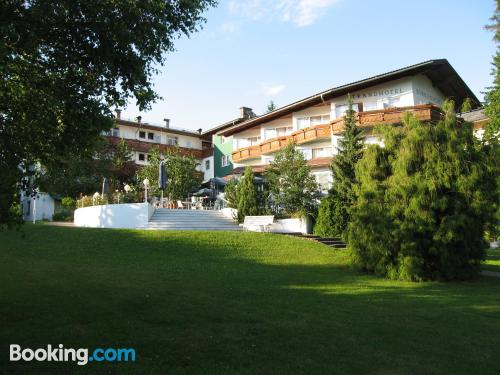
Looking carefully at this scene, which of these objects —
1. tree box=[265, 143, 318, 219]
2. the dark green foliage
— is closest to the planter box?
tree box=[265, 143, 318, 219]

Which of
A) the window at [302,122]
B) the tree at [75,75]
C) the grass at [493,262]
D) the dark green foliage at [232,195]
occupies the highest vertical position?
the window at [302,122]

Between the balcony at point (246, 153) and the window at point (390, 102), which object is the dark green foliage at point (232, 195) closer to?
the balcony at point (246, 153)

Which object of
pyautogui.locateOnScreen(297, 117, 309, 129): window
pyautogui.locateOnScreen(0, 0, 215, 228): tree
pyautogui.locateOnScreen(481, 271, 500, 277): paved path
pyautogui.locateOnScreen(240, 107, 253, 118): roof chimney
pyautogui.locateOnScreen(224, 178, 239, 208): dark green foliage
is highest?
pyautogui.locateOnScreen(240, 107, 253, 118): roof chimney

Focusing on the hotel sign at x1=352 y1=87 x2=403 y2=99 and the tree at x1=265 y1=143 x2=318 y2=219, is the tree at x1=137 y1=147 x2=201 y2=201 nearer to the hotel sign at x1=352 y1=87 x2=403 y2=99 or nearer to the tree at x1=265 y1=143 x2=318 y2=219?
the tree at x1=265 y1=143 x2=318 y2=219

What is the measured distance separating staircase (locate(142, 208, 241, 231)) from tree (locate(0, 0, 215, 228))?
1487cm

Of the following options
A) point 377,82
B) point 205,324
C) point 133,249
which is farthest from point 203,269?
point 377,82

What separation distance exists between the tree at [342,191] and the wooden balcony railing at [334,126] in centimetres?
218

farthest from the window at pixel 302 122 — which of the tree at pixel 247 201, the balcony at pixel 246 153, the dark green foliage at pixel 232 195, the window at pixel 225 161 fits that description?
the window at pixel 225 161

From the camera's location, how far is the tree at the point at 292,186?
80.0ft

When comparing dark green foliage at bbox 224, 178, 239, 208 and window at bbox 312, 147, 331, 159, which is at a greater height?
window at bbox 312, 147, 331, 159

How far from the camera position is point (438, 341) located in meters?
6.38

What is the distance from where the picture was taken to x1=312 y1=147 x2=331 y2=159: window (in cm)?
3391

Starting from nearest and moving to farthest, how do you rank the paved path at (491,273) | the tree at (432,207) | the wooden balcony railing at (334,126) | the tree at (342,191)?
the tree at (432,207) < the paved path at (491,273) < the tree at (342,191) < the wooden balcony railing at (334,126)

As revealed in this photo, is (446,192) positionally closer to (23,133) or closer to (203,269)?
(203,269)
